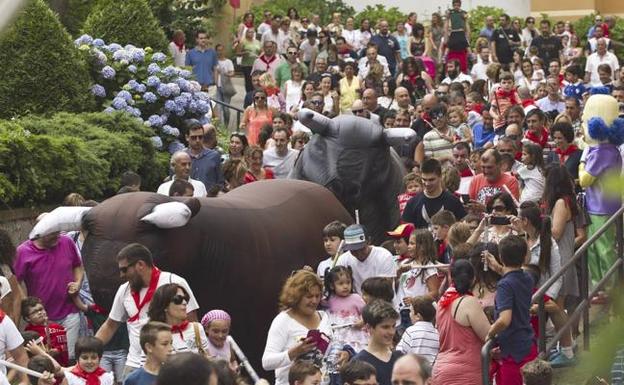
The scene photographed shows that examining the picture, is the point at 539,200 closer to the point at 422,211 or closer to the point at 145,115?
the point at 422,211

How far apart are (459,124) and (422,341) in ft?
28.0

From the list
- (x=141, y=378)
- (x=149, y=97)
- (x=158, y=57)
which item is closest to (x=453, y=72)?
(x=158, y=57)

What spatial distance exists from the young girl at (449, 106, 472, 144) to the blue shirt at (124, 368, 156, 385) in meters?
9.63

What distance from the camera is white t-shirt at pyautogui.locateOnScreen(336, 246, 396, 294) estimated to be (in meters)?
10.7

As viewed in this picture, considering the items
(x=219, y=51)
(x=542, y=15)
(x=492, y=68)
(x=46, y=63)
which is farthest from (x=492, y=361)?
(x=542, y=15)

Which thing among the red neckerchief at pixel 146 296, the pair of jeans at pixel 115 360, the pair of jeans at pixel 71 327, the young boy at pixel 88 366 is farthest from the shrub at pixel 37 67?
the young boy at pixel 88 366

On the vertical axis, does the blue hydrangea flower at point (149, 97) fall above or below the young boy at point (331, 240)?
above

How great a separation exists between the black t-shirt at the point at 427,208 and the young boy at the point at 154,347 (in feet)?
16.9

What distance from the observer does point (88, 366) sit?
866 cm

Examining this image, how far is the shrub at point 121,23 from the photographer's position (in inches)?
760

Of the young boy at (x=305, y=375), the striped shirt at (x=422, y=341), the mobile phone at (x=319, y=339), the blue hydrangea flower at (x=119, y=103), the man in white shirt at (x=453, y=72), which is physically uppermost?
the blue hydrangea flower at (x=119, y=103)

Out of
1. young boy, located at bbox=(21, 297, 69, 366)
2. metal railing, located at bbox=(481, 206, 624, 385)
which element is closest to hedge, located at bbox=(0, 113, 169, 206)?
young boy, located at bbox=(21, 297, 69, 366)

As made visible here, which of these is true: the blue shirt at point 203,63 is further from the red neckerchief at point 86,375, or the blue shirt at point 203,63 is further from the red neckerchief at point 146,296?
Result: the red neckerchief at point 86,375

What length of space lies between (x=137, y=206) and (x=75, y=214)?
1.48ft
